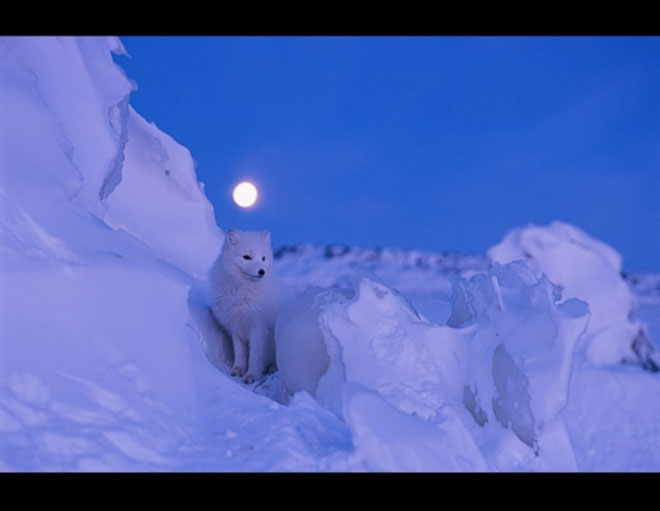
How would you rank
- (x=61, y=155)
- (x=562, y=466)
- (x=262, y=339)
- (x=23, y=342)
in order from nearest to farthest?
(x=23, y=342)
(x=562, y=466)
(x=61, y=155)
(x=262, y=339)

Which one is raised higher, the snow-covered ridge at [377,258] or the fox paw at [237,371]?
the snow-covered ridge at [377,258]

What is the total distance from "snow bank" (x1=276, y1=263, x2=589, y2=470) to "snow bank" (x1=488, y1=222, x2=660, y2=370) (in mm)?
1595

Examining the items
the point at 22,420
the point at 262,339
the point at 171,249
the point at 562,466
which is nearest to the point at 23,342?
the point at 22,420

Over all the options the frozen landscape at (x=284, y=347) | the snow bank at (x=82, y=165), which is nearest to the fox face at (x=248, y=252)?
the frozen landscape at (x=284, y=347)

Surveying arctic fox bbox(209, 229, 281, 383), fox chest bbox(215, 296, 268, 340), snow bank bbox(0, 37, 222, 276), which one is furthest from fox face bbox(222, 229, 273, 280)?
snow bank bbox(0, 37, 222, 276)

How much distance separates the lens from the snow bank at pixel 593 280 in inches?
226

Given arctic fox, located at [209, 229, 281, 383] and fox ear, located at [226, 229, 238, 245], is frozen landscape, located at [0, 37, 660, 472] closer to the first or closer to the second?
arctic fox, located at [209, 229, 281, 383]

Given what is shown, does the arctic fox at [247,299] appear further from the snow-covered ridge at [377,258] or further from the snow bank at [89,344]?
the snow-covered ridge at [377,258]

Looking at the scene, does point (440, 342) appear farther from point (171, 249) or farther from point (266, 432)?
point (171, 249)

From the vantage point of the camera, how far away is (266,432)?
2738 mm

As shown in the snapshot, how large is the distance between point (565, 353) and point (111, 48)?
5.83 meters

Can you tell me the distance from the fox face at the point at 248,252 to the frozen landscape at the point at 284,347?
518 millimetres

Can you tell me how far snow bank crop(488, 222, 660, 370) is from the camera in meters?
5.74

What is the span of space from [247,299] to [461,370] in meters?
2.00
